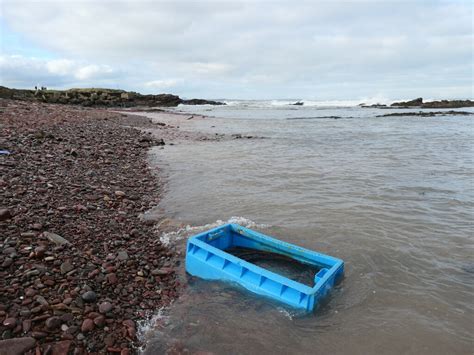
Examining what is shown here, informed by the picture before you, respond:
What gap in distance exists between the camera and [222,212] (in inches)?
279

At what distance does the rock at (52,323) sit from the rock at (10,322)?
26 cm

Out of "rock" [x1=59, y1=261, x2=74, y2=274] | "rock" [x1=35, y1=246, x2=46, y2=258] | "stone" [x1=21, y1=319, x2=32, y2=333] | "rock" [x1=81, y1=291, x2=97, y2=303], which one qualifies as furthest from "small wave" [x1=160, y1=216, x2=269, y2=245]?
"stone" [x1=21, y1=319, x2=32, y2=333]

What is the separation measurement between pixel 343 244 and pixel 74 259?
13.4ft

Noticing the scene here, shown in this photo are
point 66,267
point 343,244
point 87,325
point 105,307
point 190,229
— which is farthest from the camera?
point 190,229

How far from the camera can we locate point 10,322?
307 centimetres

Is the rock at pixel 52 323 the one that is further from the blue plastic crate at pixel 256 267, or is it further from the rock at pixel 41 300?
the blue plastic crate at pixel 256 267

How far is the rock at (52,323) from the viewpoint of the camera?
3.12m

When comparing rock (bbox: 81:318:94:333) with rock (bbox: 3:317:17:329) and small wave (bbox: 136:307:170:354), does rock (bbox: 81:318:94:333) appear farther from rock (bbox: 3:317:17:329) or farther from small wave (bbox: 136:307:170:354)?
rock (bbox: 3:317:17:329)

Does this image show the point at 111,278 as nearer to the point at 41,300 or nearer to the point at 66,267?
the point at 66,267

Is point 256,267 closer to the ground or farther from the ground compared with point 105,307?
farther from the ground

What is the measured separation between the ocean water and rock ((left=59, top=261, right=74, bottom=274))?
123 cm

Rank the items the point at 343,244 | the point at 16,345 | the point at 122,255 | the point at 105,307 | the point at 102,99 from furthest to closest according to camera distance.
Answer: the point at 102,99
the point at 343,244
the point at 122,255
the point at 105,307
the point at 16,345

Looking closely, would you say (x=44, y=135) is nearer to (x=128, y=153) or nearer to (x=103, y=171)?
(x=128, y=153)

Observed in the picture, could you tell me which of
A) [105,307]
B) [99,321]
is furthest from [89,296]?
[99,321]
